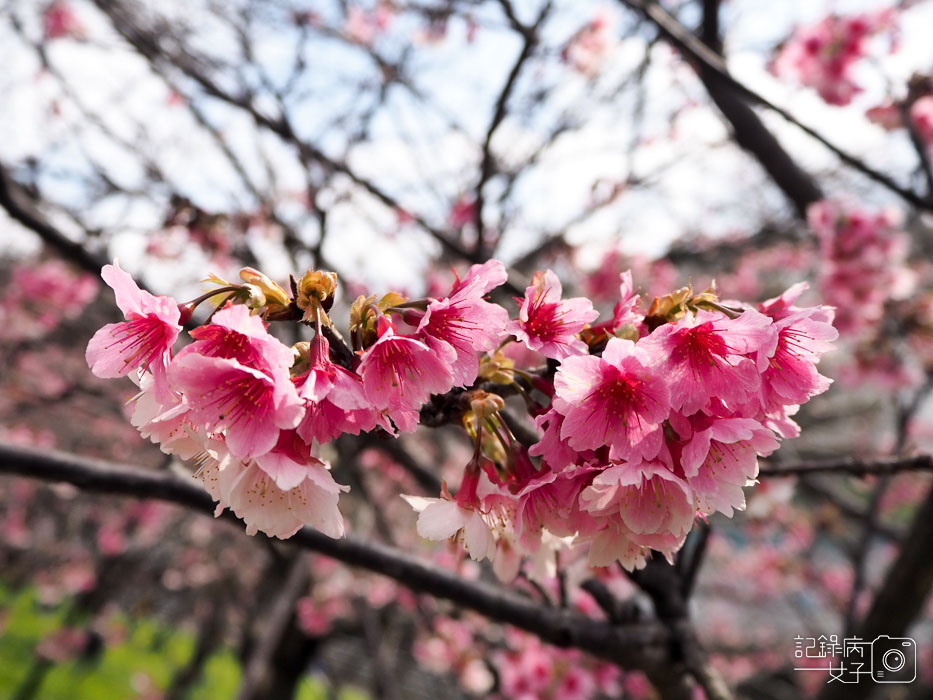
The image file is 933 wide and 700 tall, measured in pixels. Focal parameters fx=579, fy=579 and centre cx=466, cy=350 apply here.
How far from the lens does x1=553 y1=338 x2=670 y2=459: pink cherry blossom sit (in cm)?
79

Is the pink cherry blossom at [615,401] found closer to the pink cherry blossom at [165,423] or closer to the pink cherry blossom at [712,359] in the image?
the pink cherry blossom at [712,359]

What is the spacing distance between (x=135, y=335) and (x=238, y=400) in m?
0.25

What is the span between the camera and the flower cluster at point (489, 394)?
0.77 m

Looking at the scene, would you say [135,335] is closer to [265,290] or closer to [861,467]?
[265,290]

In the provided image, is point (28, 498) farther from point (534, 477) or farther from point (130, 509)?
point (534, 477)

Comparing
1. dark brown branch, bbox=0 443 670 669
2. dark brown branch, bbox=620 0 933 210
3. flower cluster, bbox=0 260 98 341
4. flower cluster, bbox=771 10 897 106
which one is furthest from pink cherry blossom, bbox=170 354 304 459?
flower cluster, bbox=0 260 98 341

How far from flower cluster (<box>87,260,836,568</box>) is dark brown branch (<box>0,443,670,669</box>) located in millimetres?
742

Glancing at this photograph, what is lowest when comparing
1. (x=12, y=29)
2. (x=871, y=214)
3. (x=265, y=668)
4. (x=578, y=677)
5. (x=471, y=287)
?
(x=265, y=668)

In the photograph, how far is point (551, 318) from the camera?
0.91 metres

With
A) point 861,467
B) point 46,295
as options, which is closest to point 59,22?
point 46,295

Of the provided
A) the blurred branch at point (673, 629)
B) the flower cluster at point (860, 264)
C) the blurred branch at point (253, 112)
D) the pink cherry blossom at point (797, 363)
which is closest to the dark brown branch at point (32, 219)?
the blurred branch at point (253, 112)

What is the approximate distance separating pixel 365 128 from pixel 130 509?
821cm

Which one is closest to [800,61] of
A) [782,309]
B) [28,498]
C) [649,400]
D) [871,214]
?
[871,214]

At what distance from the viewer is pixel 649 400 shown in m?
0.81
